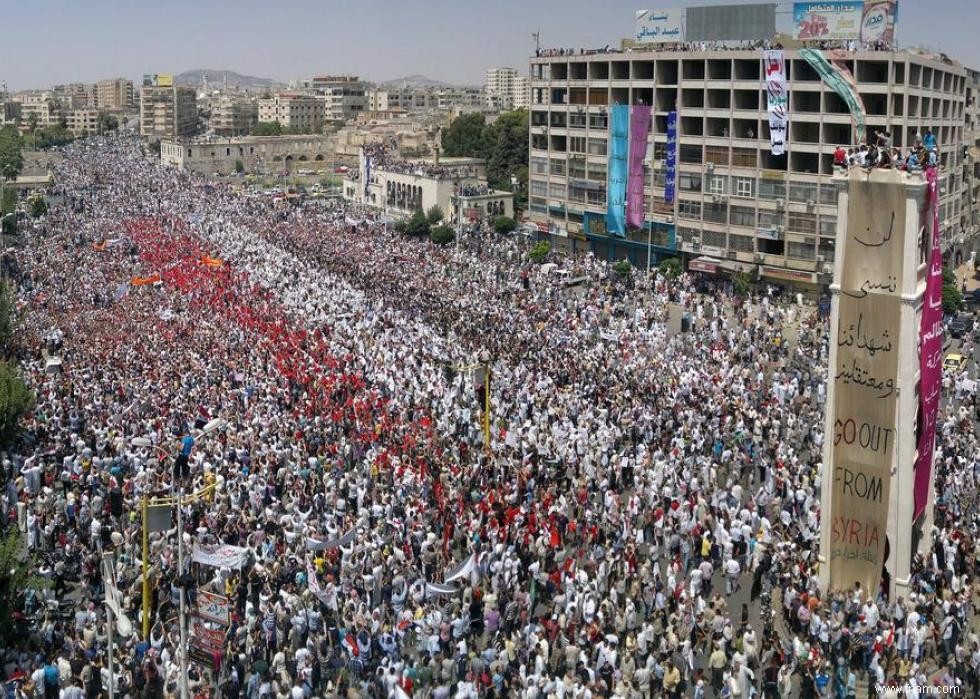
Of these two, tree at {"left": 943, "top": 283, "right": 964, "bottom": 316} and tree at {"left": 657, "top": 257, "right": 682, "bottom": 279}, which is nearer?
tree at {"left": 943, "top": 283, "right": 964, "bottom": 316}

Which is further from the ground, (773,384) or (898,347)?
(898,347)

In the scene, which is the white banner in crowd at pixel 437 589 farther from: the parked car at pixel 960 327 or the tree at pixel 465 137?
the tree at pixel 465 137

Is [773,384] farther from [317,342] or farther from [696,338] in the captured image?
[317,342]

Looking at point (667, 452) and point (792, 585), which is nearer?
point (792, 585)

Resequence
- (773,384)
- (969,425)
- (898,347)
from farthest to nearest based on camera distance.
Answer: (773,384), (969,425), (898,347)

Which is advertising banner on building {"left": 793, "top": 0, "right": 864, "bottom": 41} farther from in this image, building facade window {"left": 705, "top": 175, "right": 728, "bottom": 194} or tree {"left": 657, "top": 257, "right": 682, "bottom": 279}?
tree {"left": 657, "top": 257, "right": 682, "bottom": 279}

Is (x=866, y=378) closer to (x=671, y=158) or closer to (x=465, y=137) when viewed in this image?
(x=671, y=158)

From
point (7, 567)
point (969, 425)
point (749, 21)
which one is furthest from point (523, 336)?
point (7, 567)

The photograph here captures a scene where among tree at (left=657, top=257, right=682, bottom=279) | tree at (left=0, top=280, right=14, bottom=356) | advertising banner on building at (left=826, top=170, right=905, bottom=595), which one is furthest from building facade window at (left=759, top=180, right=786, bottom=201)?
tree at (left=0, top=280, right=14, bottom=356)
